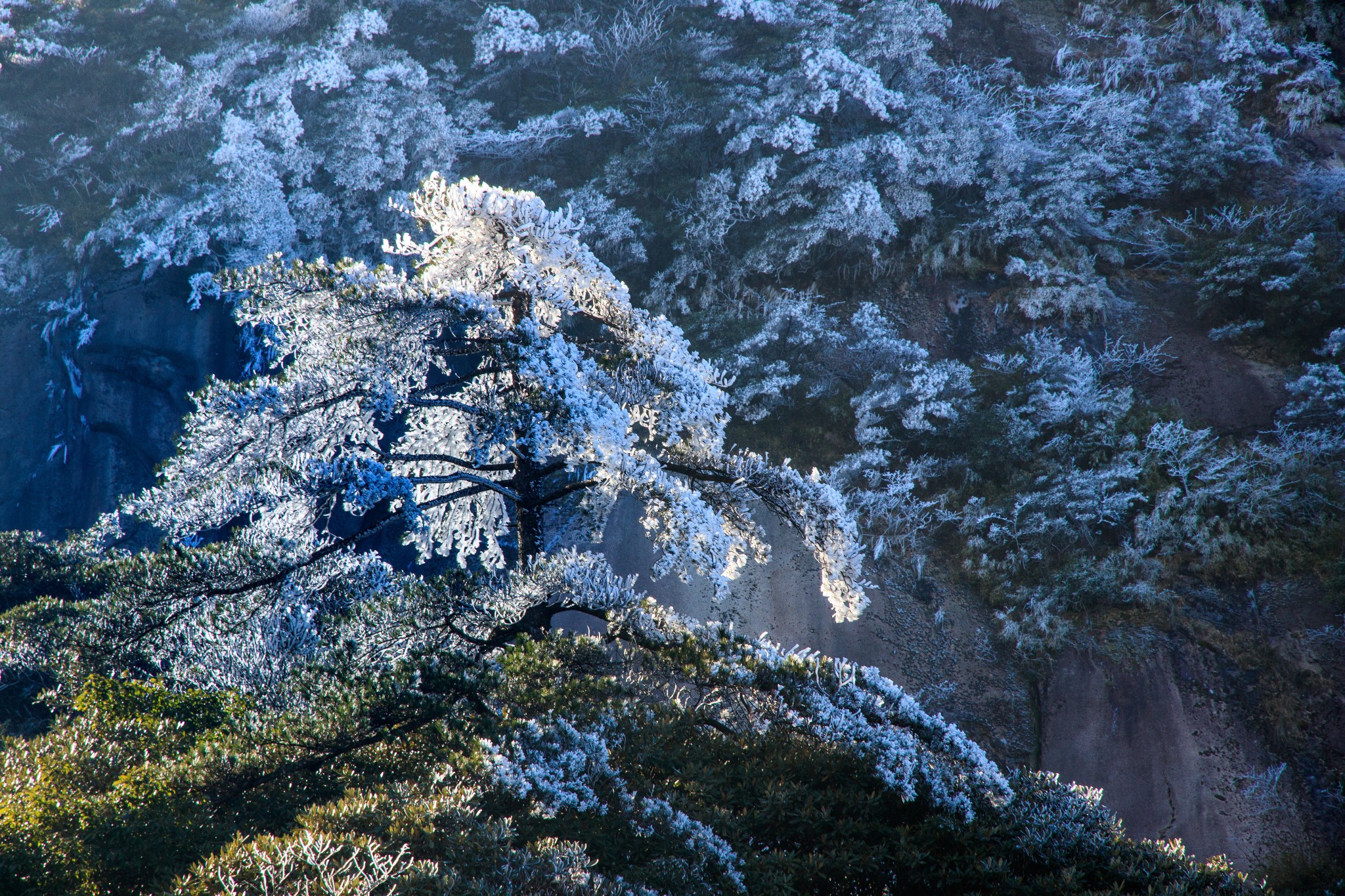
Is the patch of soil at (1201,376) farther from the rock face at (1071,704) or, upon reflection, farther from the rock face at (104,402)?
the rock face at (104,402)

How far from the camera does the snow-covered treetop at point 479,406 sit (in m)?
4.11

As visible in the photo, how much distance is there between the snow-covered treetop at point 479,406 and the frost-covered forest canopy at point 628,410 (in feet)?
0.11

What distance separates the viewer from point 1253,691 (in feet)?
20.7

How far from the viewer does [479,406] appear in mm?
4641

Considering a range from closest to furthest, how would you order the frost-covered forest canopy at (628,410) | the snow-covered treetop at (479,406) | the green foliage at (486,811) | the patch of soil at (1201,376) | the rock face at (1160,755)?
1. the green foliage at (486,811)
2. the frost-covered forest canopy at (628,410)
3. the snow-covered treetop at (479,406)
4. the rock face at (1160,755)
5. the patch of soil at (1201,376)

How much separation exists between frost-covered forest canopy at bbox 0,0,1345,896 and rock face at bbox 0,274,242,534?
0.40 m

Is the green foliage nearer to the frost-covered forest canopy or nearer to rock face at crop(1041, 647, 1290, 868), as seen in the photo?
the frost-covered forest canopy

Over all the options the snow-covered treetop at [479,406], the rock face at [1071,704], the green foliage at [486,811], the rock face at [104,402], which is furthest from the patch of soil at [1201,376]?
the rock face at [104,402]

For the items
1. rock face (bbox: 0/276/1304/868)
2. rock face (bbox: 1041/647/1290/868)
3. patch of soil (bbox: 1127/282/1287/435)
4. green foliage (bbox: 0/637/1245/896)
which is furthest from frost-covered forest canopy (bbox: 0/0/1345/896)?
rock face (bbox: 1041/647/1290/868)

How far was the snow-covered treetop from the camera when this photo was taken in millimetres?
4105

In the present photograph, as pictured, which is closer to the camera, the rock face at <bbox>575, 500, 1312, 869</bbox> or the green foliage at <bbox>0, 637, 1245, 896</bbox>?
the green foliage at <bbox>0, 637, 1245, 896</bbox>

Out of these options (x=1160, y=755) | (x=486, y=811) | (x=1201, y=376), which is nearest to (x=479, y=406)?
(x=486, y=811)

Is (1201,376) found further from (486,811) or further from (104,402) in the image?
(104,402)

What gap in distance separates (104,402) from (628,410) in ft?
35.2
